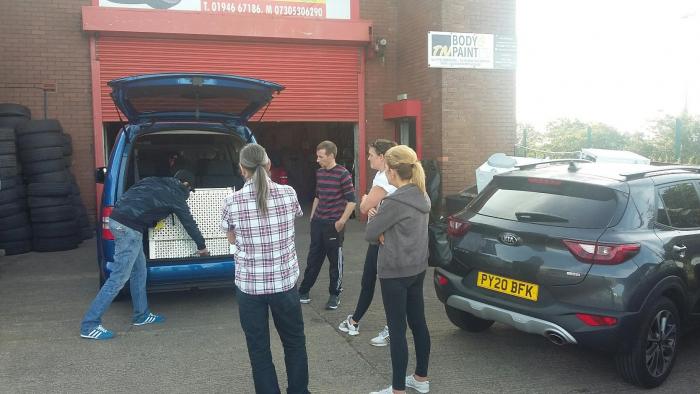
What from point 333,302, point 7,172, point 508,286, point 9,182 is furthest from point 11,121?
point 508,286

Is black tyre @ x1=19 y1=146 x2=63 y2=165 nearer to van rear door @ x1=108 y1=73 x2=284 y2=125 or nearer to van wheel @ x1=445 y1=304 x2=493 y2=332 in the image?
van rear door @ x1=108 y1=73 x2=284 y2=125

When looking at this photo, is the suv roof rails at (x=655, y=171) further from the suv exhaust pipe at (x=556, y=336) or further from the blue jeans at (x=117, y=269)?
the blue jeans at (x=117, y=269)

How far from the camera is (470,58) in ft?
35.7

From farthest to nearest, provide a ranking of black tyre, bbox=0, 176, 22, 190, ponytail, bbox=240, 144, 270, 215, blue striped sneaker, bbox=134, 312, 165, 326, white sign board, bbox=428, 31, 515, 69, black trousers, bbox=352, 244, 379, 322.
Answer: white sign board, bbox=428, 31, 515, 69 < black tyre, bbox=0, 176, 22, 190 < blue striped sneaker, bbox=134, 312, 165, 326 < black trousers, bbox=352, 244, 379, 322 < ponytail, bbox=240, 144, 270, 215

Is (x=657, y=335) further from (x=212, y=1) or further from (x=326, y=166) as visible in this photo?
(x=212, y=1)

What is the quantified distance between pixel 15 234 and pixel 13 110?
2.18 meters

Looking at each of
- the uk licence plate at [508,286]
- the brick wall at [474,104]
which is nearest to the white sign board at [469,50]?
the brick wall at [474,104]

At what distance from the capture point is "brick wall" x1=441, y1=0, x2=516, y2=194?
10852mm

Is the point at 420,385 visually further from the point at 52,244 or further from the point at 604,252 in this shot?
the point at 52,244

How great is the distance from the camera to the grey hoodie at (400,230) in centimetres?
377

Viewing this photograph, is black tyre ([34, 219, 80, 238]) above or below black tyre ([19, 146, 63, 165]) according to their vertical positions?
below

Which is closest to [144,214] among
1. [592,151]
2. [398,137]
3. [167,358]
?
[167,358]

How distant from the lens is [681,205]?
15.3 ft

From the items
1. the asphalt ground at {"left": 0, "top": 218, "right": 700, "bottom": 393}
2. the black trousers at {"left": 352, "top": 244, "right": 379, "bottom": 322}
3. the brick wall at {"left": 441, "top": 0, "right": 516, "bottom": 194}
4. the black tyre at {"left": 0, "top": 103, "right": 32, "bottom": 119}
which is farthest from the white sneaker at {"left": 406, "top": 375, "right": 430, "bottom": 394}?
the black tyre at {"left": 0, "top": 103, "right": 32, "bottom": 119}
